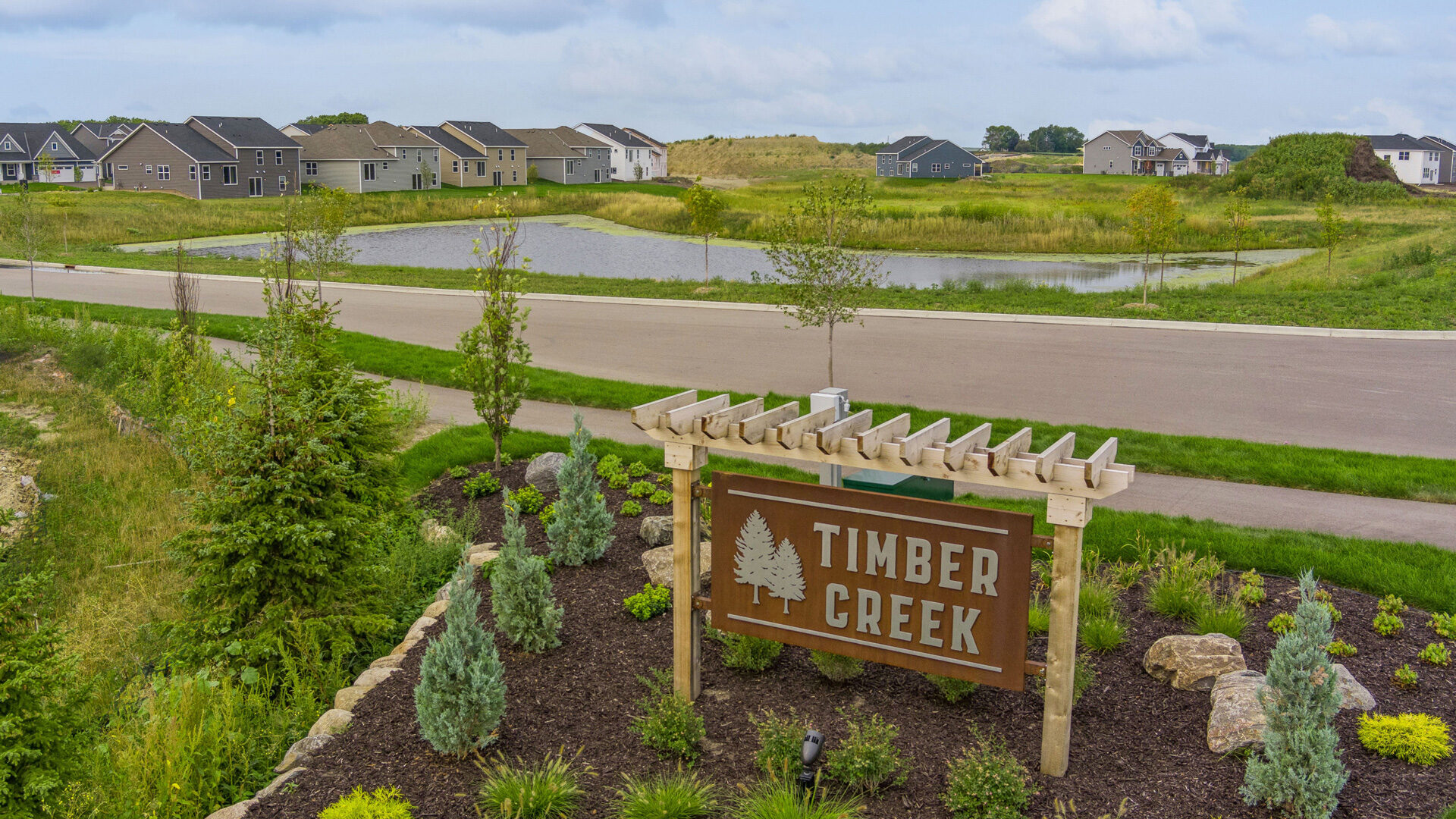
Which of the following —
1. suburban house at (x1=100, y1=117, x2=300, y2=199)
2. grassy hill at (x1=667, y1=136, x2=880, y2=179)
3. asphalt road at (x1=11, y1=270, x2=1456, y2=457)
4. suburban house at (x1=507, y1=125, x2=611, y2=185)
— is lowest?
asphalt road at (x1=11, y1=270, x2=1456, y2=457)

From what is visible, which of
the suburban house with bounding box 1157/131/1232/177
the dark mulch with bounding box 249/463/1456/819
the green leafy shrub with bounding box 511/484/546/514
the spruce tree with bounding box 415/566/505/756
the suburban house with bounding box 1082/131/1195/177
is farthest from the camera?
the suburban house with bounding box 1157/131/1232/177

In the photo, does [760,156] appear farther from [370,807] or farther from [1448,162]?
[370,807]

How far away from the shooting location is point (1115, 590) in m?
6.61

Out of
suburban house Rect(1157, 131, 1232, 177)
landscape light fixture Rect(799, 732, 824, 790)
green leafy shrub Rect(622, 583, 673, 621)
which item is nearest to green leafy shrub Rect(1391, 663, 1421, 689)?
landscape light fixture Rect(799, 732, 824, 790)

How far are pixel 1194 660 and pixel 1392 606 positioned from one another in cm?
189

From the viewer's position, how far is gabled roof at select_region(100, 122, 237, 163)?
6581 centimetres

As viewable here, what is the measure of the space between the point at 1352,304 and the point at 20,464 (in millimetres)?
22705

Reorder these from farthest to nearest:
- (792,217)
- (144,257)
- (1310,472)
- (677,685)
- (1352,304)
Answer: (144,257), (1352,304), (792,217), (1310,472), (677,685)

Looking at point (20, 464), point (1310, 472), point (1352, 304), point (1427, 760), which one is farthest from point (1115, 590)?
point (1352, 304)

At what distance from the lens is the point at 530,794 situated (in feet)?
15.3

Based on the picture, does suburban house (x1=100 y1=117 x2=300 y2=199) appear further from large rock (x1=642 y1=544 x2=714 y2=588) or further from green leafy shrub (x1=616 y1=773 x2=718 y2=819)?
green leafy shrub (x1=616 y1=773 x2=718 y2=819)

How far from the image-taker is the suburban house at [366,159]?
239 feet

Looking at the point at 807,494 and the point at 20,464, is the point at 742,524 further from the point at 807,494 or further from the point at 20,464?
the point at 20,464

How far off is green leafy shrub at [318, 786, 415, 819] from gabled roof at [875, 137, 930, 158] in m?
97.8
